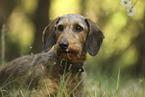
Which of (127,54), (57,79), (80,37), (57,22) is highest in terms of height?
(57,22)

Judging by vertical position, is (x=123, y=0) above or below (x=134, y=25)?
above

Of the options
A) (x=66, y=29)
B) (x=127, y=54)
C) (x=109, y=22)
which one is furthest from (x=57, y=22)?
(x=127, y=54)

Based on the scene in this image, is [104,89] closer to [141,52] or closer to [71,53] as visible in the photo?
[71,53]

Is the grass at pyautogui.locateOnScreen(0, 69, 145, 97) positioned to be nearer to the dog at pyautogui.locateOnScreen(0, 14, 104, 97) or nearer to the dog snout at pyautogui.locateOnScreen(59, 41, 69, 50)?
the dog at pyautogui.locateOnScreen(0, 14, 104, 97)

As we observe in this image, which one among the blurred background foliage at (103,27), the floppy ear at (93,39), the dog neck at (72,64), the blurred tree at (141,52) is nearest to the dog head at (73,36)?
the floppy ear at (93,39)

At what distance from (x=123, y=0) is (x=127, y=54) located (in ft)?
21.2

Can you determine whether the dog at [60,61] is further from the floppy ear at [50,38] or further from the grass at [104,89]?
the grass at [104,89]

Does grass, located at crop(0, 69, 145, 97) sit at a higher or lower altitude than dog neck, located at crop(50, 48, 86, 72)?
lower

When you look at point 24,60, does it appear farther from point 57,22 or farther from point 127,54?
point 127,54

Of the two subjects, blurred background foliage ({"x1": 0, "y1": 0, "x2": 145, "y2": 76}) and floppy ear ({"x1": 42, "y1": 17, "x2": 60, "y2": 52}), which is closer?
floppy ear ({"x1": 42, "y1": 17, "x2": 60, "y2": 52})

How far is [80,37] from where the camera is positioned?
154 inches

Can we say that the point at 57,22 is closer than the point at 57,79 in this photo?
No

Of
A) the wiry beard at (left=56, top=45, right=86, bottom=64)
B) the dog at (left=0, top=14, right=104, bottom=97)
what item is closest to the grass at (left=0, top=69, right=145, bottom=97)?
the dog at (left=0, top=14, right=104, bottom=97)

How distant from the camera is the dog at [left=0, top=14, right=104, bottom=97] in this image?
365 centimetres
